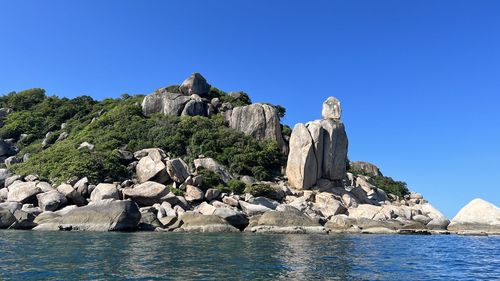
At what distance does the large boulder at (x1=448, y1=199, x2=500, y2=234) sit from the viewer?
4094 cm

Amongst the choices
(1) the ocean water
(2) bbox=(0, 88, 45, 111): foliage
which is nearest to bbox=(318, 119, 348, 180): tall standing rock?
(1) the ocean water

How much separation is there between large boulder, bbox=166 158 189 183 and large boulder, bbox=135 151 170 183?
0.56m

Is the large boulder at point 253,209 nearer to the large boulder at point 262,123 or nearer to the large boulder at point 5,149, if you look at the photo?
the large boulder at point 262,123

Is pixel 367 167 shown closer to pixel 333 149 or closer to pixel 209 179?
pixel 333 149

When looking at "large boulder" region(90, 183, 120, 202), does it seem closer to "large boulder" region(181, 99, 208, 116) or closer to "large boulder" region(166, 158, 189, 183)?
"large boulder" region(166, 158, 189, 183)

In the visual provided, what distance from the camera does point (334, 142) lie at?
5500 centimetres

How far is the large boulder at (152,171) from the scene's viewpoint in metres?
46.3

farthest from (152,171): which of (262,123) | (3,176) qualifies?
(262,123)

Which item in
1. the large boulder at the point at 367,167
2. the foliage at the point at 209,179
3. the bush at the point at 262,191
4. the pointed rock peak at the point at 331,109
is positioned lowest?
the bush at the point at 262,191

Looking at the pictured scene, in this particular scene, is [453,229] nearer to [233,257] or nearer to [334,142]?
[334,142]

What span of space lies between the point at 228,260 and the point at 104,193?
80.4ft

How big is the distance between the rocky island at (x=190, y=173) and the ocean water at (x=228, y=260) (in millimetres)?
10103

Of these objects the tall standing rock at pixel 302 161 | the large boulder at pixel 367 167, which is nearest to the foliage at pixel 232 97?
the tall standing rock at pixel 302 161

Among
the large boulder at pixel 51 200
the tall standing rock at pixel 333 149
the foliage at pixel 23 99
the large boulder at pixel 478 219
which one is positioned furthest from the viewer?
the foliage at pixel 23 99
